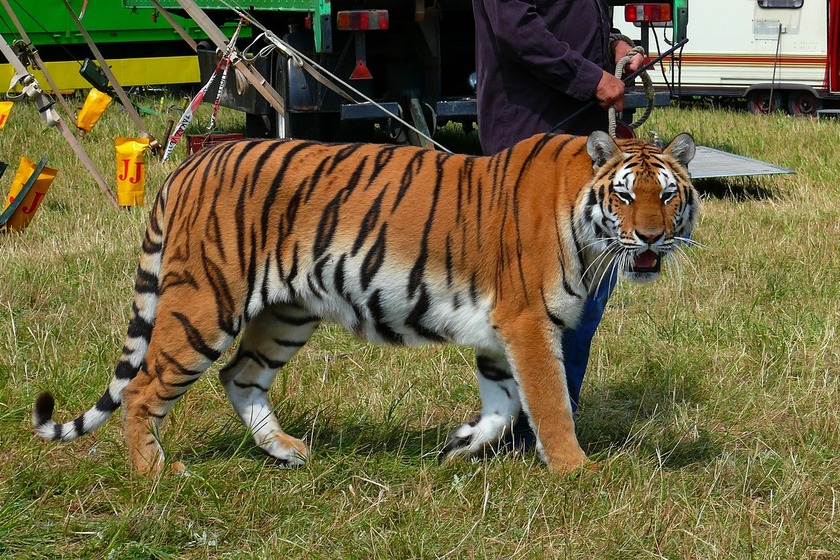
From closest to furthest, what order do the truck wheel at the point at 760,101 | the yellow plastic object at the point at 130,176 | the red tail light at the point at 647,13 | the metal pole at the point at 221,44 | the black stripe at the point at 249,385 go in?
the black stripe at the point at 249,385, the metal pole at the point at 221,44, the yellow plastic object at the point at 130,176, the red tail light at the point at 647,13, the truck wheel at the point at 760,101

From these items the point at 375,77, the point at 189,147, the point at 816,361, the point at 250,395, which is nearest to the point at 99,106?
the point at 189,147

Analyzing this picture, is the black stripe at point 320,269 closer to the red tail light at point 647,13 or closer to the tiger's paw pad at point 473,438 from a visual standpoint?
the tiger's paw pad at point 473,438

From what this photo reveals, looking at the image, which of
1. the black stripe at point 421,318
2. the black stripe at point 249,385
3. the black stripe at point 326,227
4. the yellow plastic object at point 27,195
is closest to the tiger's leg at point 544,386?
the black stripe at point 421,318

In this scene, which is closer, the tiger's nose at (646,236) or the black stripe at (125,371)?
the tiger's nose at (646,236)

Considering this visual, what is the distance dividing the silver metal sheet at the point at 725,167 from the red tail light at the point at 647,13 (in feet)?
3.96

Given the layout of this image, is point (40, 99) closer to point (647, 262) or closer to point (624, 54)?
point (624, 54)

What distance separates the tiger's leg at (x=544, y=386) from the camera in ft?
12.5

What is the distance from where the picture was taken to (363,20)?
7898mm

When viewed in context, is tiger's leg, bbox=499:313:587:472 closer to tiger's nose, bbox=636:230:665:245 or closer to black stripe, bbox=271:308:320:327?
tiger's nose, bbox=636:230:665:245

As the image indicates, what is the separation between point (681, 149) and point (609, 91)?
36cm

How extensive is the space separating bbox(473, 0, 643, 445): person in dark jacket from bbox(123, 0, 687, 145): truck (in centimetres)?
341

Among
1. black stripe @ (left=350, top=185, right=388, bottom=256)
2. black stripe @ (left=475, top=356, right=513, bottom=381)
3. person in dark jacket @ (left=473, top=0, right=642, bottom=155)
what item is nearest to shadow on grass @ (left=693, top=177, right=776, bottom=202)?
person in dark jacket @ (left=473, top=0, right=642, bottom=155)

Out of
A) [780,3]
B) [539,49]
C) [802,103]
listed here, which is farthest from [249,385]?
[802,103]

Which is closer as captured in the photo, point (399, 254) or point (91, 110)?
point (399, 254)
